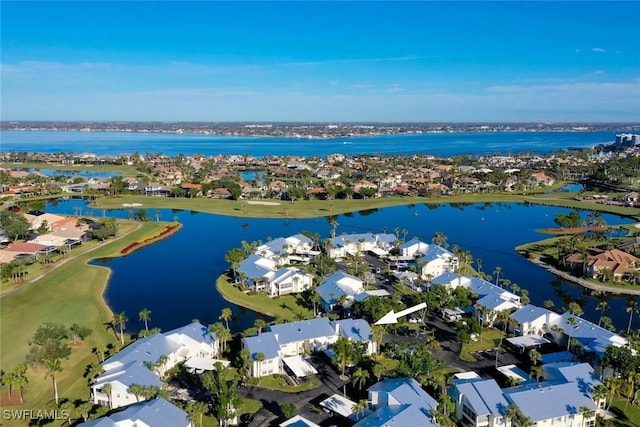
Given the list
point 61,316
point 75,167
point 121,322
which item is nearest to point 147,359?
point 121,322

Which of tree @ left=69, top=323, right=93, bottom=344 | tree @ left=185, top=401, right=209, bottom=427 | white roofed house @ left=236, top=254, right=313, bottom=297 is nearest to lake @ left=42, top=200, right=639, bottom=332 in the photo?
white roofed house @ left=236, top=254, right=313, bottom=297

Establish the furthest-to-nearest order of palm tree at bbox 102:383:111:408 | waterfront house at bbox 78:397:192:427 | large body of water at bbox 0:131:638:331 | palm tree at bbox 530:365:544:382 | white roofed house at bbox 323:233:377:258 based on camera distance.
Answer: white roofed house at bbox 323:233:377:258
large body of water at bbox 0:131:638:331
palm tree at bbox 530:365:544:382
palm tree at bbox 102:383:111:408
waterfront house at bbox 78:397:192:427

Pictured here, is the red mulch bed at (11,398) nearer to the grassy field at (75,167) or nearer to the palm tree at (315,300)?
the palm tree at (315,300)

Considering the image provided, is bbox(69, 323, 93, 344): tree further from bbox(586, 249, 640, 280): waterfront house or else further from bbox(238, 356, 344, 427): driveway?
bbox(586, 249, 640, 280): waterfront house

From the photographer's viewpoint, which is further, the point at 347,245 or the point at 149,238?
the point at 149,238

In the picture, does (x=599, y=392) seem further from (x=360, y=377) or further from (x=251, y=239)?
(x=251, y=239)

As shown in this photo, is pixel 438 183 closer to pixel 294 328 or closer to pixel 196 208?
pixel 196 208
